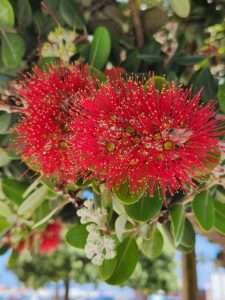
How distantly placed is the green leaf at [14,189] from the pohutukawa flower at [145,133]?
32 centimetres

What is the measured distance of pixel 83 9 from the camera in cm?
104

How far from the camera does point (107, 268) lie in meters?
0.75

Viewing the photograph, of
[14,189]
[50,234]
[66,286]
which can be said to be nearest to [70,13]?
[14,189]

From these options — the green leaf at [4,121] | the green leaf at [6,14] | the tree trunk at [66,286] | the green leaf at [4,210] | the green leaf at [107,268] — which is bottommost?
Answer: the tree trunk at [66,286]

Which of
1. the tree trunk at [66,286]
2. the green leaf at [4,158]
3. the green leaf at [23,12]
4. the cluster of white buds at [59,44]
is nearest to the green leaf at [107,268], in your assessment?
the green leaf at [4,158]

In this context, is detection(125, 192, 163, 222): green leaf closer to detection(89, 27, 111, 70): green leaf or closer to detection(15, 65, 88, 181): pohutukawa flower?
detection(15, 65, 88, 181): pohutukawa flower

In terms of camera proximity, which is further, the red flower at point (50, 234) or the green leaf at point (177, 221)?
the red flower at point (50, 234)

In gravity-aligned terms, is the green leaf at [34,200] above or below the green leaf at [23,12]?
below

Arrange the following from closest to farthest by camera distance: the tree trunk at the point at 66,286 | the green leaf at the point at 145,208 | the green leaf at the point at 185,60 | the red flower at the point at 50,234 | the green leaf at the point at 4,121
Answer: the green leaf at the point at 145,208, the green leaf at the point at 4,121, the green leaf at the point at 185,60, the red flower at the point at 50,234, the tree trunk at the point at 66,286

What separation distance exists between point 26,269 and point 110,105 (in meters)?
2.91

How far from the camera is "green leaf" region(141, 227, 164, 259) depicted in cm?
81

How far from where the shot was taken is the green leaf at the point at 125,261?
76 cm

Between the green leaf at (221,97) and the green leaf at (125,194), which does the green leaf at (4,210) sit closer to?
the green leaf at (125,194)

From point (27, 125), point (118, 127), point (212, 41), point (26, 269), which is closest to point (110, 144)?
point (118, 127)
